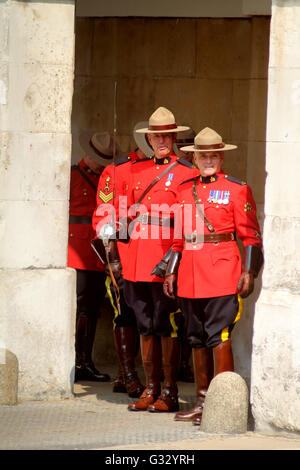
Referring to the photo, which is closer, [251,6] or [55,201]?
[55,201]

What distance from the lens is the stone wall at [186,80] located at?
10367 mm

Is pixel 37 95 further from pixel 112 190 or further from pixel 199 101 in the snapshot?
pixel 199 101

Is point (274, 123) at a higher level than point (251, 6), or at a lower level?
lower

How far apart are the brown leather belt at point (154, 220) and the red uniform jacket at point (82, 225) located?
4.38ft

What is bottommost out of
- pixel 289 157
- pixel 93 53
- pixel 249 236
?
pixel 249 236

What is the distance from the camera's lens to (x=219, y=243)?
27.5ft

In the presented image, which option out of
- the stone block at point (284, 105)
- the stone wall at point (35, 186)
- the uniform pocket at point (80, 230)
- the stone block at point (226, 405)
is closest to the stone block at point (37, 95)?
the stone wall at point (35, 186)

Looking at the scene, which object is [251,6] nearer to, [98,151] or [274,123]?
[98,151]

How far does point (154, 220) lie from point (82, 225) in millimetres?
1501

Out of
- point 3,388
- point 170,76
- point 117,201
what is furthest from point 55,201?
point 170,76

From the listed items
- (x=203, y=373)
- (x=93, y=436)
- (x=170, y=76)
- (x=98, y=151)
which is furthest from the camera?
(x=170, y=76)

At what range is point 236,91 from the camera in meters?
10.6

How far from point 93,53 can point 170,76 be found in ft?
2.39

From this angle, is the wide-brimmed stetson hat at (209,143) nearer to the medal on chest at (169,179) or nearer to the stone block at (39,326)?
the medal on chest at (169,179)
